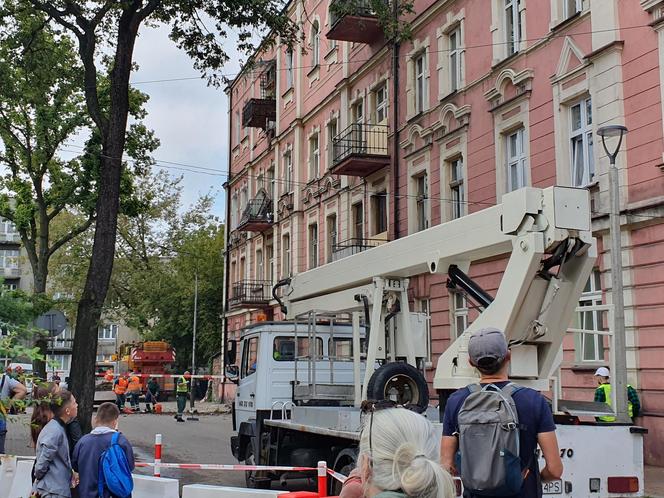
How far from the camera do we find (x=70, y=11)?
1727 centimetres

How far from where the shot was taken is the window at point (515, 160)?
18.9 meters

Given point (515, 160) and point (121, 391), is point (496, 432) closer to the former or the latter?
point (515, 160)

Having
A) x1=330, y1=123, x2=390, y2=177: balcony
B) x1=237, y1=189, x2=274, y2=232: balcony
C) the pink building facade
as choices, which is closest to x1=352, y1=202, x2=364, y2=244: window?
the pink building facade

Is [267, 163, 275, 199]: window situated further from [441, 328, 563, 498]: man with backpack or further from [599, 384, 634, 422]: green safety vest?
[441, 328, 563, 498]: man with backpack

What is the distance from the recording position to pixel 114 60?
1734 centimetres

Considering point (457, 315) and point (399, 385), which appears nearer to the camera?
point (399, 385)

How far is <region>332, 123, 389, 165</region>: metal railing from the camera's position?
2517 cm

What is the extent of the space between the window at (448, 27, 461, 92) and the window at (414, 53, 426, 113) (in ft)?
4.35

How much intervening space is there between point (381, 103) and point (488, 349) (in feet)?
74.3

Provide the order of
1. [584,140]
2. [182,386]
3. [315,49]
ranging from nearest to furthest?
1. [584,140]
2. [182,386]
3. [315,49]

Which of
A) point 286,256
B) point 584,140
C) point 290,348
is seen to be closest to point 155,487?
point 290,348

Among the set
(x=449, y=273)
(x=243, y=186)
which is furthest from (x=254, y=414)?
(x=243, y=186)

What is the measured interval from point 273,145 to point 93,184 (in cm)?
1012

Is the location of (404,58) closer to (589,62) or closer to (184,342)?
(589,62)
